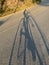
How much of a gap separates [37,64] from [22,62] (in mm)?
687

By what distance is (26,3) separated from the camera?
23.3m

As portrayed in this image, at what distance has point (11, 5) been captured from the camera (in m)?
22.0

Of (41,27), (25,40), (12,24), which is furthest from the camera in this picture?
(12,24)

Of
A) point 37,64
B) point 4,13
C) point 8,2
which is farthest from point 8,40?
point 8,2

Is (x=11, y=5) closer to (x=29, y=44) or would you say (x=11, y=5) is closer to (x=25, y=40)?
(x=25, y=40)

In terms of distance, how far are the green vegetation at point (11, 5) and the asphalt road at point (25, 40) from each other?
272 cm

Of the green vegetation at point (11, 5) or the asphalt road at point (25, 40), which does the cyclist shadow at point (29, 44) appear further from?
the green vegetation at point (11, 5)

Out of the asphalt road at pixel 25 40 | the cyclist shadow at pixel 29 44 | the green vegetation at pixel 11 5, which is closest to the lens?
the asphalt road at pixel 25 40

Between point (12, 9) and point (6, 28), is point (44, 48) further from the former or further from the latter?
point (12, 9)

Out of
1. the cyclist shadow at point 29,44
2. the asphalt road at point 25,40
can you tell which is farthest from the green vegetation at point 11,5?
the cyclist shadow at point 29,44

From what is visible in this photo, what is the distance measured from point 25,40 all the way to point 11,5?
33.4 feet

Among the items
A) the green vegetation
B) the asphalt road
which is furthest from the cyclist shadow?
the green vegetation

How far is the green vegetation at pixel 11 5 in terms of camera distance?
2093cm

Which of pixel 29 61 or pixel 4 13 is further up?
pixel 29 61
